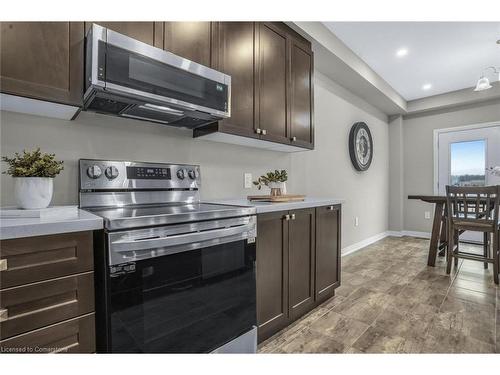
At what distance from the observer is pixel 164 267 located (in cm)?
114

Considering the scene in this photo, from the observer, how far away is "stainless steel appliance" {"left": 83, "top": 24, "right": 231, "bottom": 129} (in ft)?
3.90

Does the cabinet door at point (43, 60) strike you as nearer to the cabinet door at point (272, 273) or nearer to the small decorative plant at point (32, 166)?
the small decorative plant at point (32, 166)

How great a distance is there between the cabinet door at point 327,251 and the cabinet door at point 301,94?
0.70 m

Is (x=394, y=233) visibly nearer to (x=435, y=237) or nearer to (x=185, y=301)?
(x=435, y=237)

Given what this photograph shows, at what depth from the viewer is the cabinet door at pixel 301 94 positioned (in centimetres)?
229

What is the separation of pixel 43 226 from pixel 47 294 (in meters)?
0.24

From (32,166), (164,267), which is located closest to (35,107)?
(32,166)

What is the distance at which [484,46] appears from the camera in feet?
9.75

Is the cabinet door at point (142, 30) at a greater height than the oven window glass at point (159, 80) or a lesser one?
greater

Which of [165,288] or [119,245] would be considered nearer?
[119,245]

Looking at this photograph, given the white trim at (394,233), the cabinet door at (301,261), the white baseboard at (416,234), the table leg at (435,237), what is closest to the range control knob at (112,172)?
the cabinet door at (301,261)

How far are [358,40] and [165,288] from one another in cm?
318
